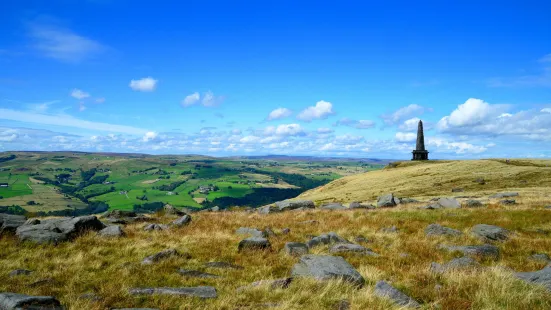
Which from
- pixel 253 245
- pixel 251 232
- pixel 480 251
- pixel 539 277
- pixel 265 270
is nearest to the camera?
pixel 539 277

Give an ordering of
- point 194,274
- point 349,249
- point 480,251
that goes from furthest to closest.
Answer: point 349,249 → point 480,251 → point 194,274

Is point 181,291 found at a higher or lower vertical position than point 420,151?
lower

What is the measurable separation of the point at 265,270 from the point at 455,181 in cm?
6158

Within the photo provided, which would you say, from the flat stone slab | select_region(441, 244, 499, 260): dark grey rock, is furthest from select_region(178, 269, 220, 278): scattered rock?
select_region(441, 244, 499, 260): dark grey rock

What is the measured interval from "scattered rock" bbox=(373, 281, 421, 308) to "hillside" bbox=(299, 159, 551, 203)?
4305cm

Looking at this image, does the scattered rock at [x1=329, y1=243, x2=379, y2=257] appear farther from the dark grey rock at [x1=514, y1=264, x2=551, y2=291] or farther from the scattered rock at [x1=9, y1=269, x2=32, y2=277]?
the scattered rock at [x1=9, y1=269, x2=32, y2=277]

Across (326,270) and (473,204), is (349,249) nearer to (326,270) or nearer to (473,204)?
(326,270)

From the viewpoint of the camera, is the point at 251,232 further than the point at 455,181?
No

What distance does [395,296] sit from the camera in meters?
7.66

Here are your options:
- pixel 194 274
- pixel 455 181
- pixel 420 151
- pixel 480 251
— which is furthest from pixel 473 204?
pixel 420 151

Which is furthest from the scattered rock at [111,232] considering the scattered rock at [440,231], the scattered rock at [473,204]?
the scattered rock at [473,204]

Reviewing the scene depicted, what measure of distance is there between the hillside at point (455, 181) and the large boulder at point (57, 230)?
42358mm

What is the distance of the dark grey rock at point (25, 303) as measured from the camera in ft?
20.4

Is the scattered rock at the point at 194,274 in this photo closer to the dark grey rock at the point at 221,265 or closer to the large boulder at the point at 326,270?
the dark grey rock at the point at 221,265
